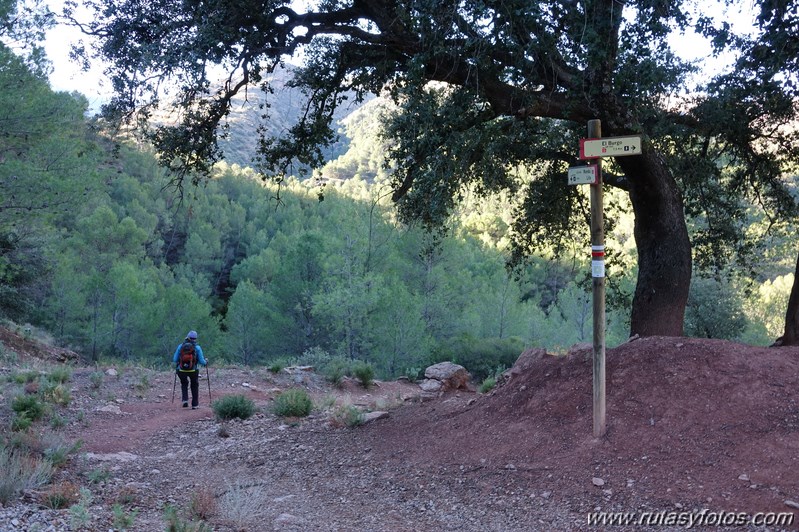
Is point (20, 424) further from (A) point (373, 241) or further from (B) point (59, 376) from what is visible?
(A) point (373, 241)

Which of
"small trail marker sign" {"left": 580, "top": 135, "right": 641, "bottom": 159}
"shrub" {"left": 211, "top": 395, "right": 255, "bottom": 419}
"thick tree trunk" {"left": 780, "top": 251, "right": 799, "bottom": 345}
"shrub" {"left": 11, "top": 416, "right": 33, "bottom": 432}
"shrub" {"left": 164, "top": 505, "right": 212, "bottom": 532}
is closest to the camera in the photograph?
"shrub" {"left": 164, "top": 505, "right": 212, "bottom": 532}

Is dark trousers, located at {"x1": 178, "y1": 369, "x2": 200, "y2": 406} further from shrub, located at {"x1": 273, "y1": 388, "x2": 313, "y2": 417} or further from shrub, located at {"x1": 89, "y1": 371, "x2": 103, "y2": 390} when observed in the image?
shrub, located at {"x1": 89, "y1": 371, "x2": 103, "y2": 390}

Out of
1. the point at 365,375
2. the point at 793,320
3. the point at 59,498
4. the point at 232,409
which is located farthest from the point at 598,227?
the point at 365,375

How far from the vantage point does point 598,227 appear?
660 centimetres

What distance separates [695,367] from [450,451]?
2725mm

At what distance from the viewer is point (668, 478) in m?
5.70

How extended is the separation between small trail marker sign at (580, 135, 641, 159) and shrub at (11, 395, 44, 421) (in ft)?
29.7

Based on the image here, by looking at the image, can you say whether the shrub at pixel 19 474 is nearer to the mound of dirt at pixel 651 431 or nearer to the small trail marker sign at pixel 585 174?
the mound of dirt at pixel 651 431

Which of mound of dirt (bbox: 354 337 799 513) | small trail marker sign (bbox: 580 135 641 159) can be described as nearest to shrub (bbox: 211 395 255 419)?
mound of dirt (bbox: 354 337 799 513)

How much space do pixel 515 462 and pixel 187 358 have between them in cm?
785

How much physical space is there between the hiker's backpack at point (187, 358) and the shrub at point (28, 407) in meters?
2.50

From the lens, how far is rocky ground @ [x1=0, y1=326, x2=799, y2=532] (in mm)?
5516

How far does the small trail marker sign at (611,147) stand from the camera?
6.33 m

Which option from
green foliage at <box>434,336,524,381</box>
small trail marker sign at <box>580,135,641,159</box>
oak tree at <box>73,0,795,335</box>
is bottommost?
green foliage at <box>434,336,524,381</box>
